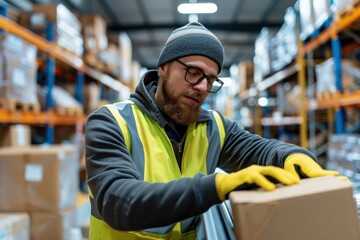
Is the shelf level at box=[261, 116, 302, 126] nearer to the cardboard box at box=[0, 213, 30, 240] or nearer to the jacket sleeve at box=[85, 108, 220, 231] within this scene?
the cardboard box at box=[0, 213, 30, 240]

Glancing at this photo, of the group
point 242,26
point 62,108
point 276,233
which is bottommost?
point 276,233

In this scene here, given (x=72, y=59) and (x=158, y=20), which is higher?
(x=158, y=20)

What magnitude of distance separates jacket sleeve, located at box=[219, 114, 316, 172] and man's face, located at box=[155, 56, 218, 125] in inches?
11.6

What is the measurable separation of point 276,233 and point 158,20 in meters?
8.47

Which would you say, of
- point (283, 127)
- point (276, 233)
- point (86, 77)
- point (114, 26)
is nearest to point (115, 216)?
point (276, 233)

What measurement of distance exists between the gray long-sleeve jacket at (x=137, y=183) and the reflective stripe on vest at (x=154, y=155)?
56mm

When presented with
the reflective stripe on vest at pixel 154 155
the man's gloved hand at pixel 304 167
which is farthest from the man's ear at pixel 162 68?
the man's gloved hand at pixel 304 167

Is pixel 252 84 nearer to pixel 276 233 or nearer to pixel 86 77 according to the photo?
pixel 86 77

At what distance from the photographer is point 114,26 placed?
1018 cm

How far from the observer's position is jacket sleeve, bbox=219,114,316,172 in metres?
1.69

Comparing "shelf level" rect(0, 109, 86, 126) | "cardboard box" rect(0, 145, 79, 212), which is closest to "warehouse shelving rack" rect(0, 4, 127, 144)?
"shelf level" rect(0, 109, 86, 126)

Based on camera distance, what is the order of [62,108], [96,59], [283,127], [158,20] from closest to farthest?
[62,108] → [96,59] → [283,127] → [158,20]

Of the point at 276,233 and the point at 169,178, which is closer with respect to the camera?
the point at 276,233

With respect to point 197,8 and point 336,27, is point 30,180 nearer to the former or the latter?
point 197,8
